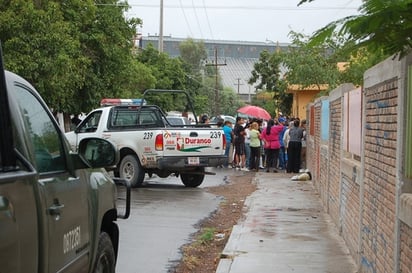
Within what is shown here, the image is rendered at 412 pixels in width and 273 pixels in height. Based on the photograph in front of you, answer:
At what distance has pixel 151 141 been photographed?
50.0 feet

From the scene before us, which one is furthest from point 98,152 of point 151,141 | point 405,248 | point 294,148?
point 294,148

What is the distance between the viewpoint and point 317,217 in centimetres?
1116

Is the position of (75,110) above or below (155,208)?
above

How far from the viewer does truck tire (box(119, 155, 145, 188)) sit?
15617 mm

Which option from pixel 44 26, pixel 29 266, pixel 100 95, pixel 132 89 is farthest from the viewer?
pixel 132 89

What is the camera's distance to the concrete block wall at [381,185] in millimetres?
4918

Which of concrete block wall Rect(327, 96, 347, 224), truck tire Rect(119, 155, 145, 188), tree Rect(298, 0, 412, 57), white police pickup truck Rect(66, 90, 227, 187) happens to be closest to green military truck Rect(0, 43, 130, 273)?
tree Rect(298, 0, 412, 57)

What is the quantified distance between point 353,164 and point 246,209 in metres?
4.33

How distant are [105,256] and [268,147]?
644 inches

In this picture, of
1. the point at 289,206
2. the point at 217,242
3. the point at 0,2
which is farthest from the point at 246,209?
the point at 0,2

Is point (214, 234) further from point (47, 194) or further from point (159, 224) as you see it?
point (47, 194)

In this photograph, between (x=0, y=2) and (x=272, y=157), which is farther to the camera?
(x=272, y=157)

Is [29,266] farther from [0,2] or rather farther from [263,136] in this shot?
[263,136]

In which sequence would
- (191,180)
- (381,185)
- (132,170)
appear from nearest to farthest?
(381,185), (132,170), (191,180)
